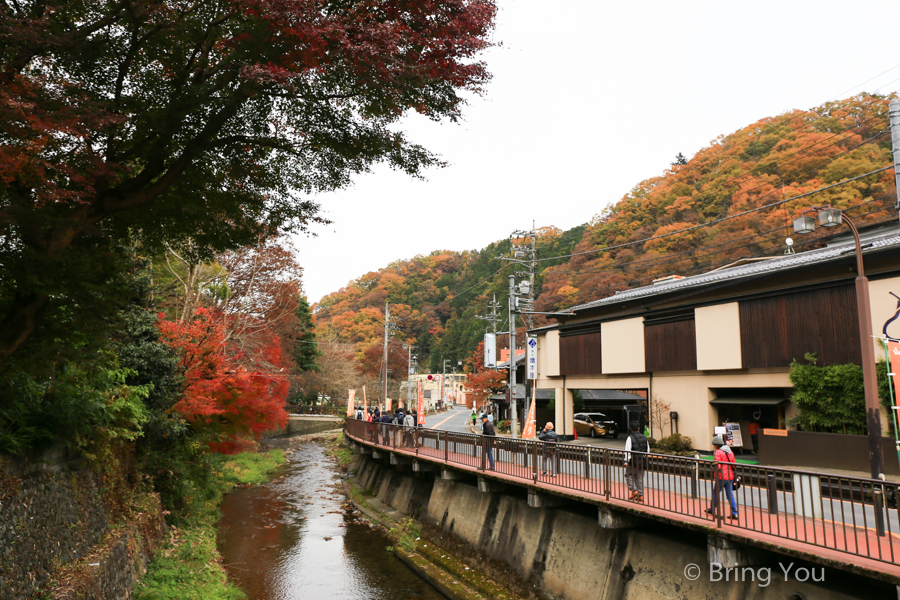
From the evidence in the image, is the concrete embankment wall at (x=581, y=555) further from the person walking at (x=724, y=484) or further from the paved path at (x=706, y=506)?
the person walking at (x=724, y=484)

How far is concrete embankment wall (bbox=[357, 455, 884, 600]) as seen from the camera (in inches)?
304

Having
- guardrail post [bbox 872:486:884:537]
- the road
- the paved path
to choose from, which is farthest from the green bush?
guardrail post [bbox 872:486:884:537]

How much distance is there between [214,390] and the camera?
1720 centimetres

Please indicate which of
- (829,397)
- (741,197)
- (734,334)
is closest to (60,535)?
(829,397)

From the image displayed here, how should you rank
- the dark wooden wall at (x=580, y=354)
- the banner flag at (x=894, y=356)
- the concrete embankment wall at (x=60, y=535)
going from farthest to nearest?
the dark wooden wall at (x=580, y=354) → the banner flag at (x=894, y=356) → the concrete embankment wall at (x=60, y=535)

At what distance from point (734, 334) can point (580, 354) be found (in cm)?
902

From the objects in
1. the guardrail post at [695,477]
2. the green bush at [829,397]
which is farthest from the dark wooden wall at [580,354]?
the guardrail post at [695,477]

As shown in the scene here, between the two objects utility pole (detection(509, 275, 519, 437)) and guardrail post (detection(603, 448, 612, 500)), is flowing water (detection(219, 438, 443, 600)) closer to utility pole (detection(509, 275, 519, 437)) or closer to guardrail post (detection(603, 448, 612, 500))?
guardrail post (detection(603, 448, 612, 500))

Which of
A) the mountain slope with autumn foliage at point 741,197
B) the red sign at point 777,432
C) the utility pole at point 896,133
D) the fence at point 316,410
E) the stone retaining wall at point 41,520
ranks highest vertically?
the mountain slope with autumn foliage at point 741,197

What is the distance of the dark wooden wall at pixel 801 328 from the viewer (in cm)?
1678

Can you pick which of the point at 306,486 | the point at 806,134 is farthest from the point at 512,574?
the point at 806,134

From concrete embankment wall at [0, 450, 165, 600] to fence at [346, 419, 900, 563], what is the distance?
8.58 m

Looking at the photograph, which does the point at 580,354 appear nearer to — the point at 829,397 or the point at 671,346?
the point at 671,346

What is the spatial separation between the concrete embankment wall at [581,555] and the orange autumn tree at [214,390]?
7443mm
